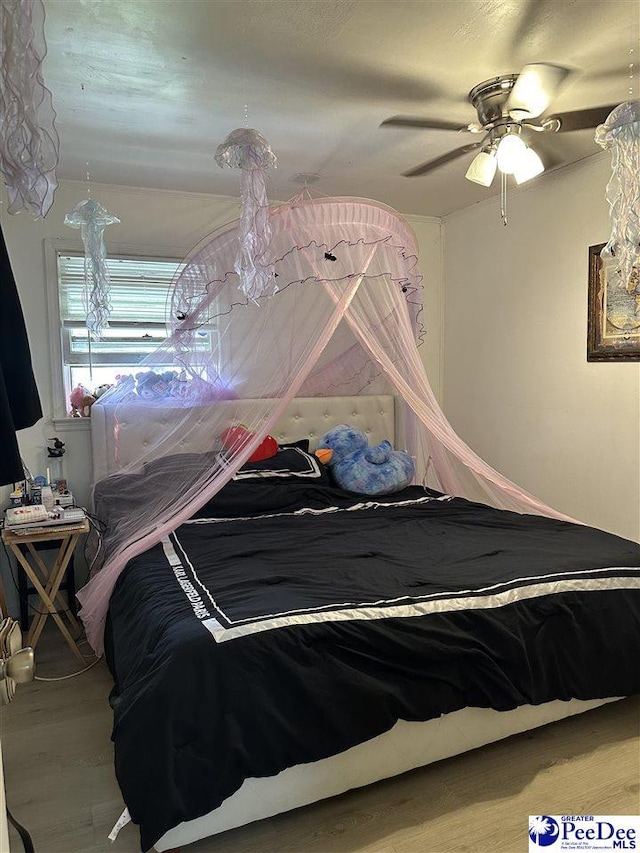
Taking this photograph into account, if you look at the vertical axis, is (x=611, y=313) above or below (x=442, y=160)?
below

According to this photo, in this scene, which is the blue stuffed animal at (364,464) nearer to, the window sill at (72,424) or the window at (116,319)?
the window at (116,319)

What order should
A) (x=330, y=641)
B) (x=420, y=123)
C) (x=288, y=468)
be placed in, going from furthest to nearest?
(x=288, y=468), (x=420, y=123), (x=330, y=641)

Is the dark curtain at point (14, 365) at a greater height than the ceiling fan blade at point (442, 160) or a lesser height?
lesser

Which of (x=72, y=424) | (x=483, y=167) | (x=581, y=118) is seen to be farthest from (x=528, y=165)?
(x=72, y=424)

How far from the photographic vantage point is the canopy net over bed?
111 inches

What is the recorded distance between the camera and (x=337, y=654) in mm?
1935

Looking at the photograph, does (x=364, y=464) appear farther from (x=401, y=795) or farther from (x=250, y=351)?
(x=401, y=795)

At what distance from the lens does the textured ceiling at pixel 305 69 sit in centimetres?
211

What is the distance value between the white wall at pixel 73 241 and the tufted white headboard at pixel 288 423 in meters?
0.26

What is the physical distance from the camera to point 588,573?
2387mm

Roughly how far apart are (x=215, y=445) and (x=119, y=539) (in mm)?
629

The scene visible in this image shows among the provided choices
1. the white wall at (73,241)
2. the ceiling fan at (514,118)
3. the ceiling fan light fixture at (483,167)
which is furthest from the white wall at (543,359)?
the white wall at (73,241)

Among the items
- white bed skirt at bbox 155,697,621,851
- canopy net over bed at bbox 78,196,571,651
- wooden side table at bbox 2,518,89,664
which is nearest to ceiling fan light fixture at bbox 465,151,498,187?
canopy net over bed at bbox 78,196,571,651

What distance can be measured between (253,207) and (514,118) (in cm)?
123
